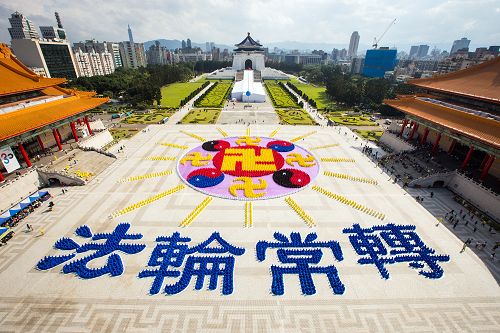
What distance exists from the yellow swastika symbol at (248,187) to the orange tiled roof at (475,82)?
1398 inches

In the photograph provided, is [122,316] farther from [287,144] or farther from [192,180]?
[287,144]

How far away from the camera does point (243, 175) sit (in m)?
40.6

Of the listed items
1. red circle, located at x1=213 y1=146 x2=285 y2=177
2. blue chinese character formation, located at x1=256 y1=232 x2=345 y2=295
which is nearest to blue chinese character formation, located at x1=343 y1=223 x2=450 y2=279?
blue chinese character formation, located at x1=256 y1=232 x2=345 y2=295

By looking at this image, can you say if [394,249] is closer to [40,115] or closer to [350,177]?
[350,177]

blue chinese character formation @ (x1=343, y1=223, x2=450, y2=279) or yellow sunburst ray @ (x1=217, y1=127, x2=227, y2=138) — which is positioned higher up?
yellow sunburst ray @ (x1=217, y1=127, x2=227, y2=138)

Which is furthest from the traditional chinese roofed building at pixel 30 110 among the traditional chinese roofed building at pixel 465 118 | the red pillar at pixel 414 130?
the red pillar at pixel 414 130

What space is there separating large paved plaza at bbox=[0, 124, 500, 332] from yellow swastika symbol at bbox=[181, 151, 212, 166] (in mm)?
5828

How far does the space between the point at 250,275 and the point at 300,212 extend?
1143cm

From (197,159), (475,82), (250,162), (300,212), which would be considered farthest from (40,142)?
(475,82)

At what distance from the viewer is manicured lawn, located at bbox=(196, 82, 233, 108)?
8694cm

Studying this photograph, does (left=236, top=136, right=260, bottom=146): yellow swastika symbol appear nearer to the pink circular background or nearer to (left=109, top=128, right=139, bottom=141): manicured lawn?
the pink circular background

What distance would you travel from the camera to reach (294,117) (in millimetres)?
74312

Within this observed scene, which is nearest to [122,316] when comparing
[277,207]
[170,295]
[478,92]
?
[170,295]

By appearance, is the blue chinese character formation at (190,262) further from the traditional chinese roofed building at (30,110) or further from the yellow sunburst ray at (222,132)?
the yellow sunburst ray at (222,132)
